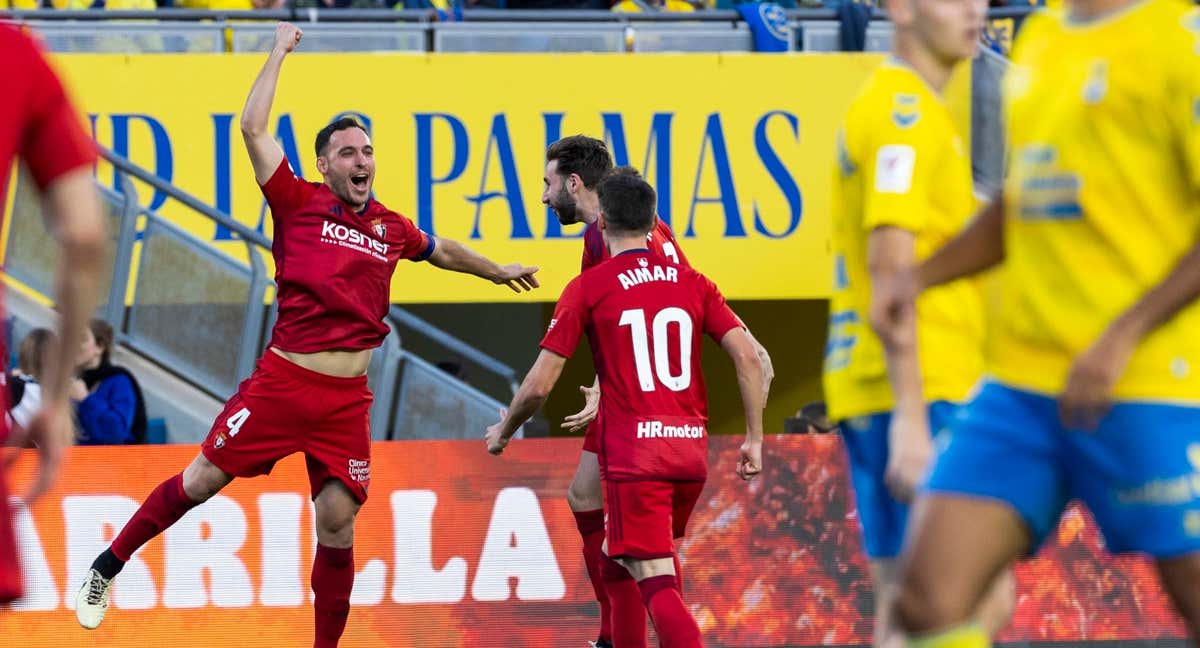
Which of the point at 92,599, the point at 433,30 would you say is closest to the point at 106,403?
the point at 92,599

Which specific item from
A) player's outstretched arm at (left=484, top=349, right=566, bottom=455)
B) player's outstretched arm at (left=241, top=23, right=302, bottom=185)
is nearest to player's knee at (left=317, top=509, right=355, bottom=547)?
player's outstretched arm at (left=484, top=349, right=566, bottom=455)

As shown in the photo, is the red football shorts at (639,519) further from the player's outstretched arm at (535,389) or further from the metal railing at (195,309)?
the metal railing at (195,309)

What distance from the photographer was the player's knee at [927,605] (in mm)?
3260

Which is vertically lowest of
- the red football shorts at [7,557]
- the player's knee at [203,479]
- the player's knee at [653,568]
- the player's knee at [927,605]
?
the player's knee at [203,479]

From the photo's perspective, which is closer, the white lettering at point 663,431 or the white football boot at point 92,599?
the white lettering at point 663,431

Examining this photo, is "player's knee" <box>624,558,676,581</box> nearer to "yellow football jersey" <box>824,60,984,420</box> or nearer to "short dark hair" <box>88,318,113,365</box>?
"yellow football jersey" <box>824,60,984,420</box>

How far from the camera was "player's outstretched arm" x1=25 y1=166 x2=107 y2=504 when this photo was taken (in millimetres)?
3092

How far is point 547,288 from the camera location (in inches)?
501

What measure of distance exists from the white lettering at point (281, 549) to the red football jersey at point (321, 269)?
168 cm

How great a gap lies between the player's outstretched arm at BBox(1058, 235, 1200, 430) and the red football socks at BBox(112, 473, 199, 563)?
16.5 feet

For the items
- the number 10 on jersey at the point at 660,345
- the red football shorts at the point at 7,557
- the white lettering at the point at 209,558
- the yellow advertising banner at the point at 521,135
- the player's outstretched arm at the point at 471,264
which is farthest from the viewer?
the yellow advertising banner at the point at 521,135

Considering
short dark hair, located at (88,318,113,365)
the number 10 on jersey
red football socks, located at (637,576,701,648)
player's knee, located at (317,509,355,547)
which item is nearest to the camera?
red football socks, located at (637,576,701,648)

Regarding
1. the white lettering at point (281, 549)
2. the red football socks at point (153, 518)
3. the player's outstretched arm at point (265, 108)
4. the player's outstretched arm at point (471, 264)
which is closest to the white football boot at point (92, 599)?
the red football socks at point (153, 518)

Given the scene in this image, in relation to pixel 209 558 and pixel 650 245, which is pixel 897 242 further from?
pixel 209 558
